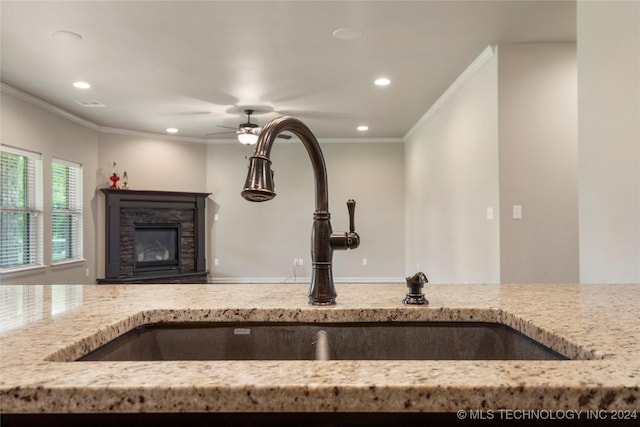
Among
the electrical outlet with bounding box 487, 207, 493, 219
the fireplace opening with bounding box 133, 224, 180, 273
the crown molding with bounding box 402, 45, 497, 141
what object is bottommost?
the fireplace opening with bounding box 133, 224, 180, 273

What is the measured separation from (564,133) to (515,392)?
12.5ft

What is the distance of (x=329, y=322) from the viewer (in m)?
0.89

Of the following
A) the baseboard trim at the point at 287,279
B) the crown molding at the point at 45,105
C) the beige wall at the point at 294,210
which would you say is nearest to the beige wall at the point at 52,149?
the crown molding at the point at 45,105

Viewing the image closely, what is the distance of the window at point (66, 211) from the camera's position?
5805 mm

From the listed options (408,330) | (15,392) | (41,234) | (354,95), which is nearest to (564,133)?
(354,95)

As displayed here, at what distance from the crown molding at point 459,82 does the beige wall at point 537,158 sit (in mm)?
171

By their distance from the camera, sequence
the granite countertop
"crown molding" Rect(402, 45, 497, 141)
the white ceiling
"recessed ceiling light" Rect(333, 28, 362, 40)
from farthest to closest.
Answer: "crown molding" Rect(402, 45, 497, 141), "recessed ceiling light" Rect(333, 28, 362, 40), the white ceiling, the granite countertop

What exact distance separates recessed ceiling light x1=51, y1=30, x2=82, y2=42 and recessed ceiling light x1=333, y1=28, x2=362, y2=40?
2101 mm

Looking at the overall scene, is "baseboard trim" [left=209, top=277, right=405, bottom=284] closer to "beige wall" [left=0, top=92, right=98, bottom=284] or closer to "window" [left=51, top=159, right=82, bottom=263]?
"beige wall" [left=0, top=92, right=98, bottom=284]

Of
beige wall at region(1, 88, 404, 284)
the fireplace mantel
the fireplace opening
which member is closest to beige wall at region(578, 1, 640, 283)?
beige wall at region(1, 88, 404, 284)

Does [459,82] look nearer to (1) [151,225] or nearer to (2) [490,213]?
(2) [490,213]

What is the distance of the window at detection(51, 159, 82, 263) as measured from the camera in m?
5.80

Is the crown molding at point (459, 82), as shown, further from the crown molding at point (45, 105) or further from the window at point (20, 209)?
the window at point (20, 209)

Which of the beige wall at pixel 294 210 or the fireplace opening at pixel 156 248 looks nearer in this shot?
the fireplace opening at pixel 156 248
